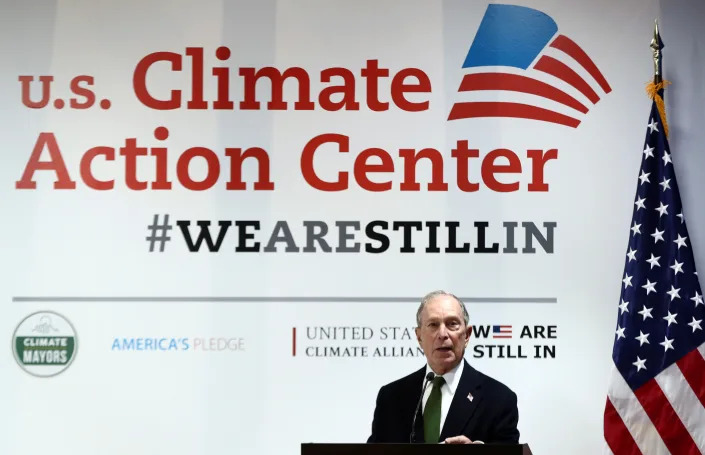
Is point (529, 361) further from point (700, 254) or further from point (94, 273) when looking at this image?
point (94, 273)

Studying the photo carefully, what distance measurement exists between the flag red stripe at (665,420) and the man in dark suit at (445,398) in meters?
0.99

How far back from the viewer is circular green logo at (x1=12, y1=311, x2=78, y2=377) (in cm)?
483

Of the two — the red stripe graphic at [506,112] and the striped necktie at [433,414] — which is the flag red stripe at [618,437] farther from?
the red stripe graphic at [506,112]

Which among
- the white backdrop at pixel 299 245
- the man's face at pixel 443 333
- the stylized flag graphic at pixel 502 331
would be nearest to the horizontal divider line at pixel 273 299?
the white backdrop at pixel 299 245

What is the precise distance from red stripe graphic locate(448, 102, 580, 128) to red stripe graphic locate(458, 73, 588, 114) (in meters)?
0.07

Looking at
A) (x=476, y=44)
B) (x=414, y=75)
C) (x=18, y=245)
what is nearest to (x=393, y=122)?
(x=414, y=75)

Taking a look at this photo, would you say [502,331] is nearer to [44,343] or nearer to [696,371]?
[696,371]

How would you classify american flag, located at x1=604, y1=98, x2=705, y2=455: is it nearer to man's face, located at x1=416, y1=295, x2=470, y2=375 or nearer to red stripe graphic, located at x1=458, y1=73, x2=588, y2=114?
red stripe graphic, located at x1=458, y1=73, x2=588, y2=114

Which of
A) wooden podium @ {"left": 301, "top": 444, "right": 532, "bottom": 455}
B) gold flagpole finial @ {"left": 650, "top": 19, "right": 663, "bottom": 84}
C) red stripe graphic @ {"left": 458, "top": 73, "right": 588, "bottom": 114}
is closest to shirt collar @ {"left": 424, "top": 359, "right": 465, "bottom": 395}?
wooden podium @ {"left": 301, "top": 444, "right": 532, "bottom": 455}

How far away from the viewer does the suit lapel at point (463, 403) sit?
3.78 metres

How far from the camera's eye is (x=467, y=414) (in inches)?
150

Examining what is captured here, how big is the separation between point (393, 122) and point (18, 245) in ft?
6.45

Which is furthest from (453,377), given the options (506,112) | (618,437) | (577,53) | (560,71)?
(577,53)

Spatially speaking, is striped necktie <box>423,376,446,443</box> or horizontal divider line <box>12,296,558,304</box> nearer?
striped necktie <box>423,376,446,443</box>
